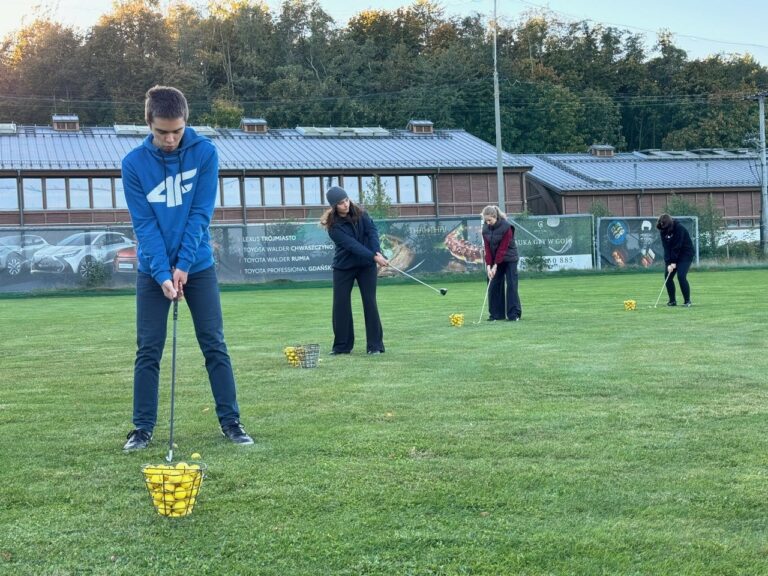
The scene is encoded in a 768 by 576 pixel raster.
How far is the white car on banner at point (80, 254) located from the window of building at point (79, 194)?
14.3m

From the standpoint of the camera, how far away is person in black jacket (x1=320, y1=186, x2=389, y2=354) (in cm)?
1098

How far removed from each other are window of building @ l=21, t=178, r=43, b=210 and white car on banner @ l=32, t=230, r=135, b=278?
567 inches

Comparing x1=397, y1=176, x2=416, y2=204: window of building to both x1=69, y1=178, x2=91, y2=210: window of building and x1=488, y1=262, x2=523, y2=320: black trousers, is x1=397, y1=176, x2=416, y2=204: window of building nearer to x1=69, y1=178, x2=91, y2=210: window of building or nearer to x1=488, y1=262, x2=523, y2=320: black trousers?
x1=69, y1=178, x2=91, y2=210: window of building

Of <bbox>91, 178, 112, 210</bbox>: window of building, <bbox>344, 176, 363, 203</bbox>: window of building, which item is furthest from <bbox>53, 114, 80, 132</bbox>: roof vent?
<bbox>344, 176, 363, 203</bbox>: window of building

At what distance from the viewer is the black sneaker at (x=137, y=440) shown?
5777 millimetres

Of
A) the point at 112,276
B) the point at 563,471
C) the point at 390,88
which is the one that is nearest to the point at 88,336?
the point at 563,471

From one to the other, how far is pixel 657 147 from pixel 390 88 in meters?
24.3

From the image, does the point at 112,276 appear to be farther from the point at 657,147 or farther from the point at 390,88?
the point at 657,147

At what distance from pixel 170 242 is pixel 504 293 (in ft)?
33.9

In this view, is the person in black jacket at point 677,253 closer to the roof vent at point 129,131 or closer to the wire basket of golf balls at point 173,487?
the wire basket of golf balls at point 173,487

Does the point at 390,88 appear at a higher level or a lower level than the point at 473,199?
higher

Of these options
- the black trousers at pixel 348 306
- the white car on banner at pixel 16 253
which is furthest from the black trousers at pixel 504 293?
the white car on banner at pixel 16 253

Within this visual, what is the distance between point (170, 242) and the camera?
19.7ft

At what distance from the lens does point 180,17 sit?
81.6 m
